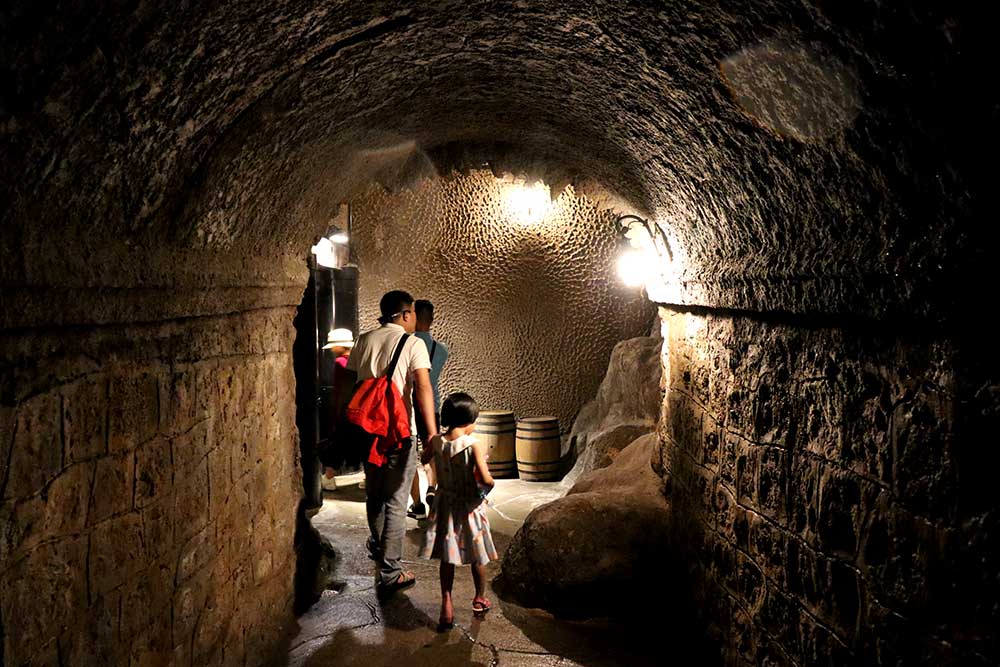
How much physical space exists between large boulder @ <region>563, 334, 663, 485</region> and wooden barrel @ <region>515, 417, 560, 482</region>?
0.25m

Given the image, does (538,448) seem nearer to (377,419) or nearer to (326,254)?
(326,254)

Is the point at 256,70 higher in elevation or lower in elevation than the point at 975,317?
higher

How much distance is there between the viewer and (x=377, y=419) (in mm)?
4441

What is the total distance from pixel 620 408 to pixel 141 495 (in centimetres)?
582

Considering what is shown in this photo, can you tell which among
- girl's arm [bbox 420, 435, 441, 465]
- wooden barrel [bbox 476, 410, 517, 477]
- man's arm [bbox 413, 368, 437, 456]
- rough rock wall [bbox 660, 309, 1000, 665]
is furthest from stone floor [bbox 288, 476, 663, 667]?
wooden barrel [bbox 476, 410, 517, 477]

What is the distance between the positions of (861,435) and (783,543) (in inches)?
27.9

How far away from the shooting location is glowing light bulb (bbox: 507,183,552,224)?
8027 millimetres

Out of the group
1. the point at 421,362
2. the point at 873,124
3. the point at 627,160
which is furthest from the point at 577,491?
the point at 873,124

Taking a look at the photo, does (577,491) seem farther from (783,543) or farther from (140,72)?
(140,72)

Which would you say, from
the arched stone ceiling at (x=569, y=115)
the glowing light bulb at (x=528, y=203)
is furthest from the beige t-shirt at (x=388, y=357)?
the glowing light bulb at (x=528, y=203)

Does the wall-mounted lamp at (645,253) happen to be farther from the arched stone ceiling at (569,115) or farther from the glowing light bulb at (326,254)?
the glowing light bulb at (326,254)

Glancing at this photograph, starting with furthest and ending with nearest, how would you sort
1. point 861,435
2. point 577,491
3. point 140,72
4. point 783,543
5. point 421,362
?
point 577,491
point 421,362
point 783,543
point 861,435
point 140,72

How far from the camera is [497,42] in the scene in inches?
114

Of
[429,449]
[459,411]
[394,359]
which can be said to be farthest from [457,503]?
[394,359]
